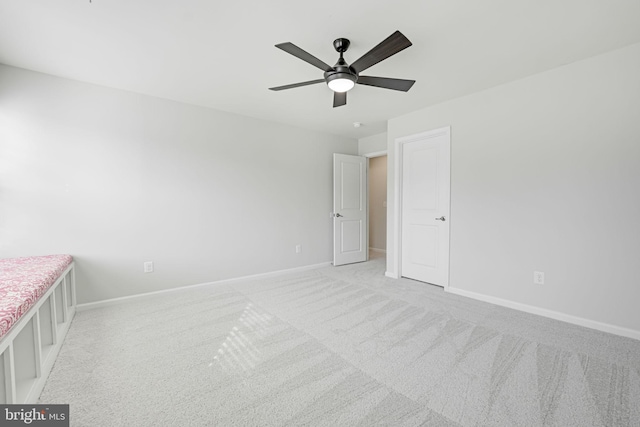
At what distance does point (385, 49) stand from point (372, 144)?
335 centimetres

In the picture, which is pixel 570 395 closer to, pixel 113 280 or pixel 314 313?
pixel 314 313

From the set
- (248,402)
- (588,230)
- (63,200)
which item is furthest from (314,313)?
(63,200)

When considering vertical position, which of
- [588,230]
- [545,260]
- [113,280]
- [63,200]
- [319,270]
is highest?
[63,200]

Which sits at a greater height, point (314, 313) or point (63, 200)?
point (63, 200)

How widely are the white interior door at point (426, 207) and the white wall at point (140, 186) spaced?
5.55 feet

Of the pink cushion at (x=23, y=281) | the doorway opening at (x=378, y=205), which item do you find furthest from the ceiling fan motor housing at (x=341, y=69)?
the doorway opening at (x=378, y=205)

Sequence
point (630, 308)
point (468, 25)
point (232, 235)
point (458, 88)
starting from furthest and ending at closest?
1. point (232, 235)
2. point (458, 88)
3. point (630, 308)
4. point (468, 25)

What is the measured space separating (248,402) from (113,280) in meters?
2.45

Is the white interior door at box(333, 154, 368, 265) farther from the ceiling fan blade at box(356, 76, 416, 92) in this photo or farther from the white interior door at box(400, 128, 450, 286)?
the ceiling fan blade at box(356, 76, 416, 92)

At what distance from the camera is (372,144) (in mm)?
5094

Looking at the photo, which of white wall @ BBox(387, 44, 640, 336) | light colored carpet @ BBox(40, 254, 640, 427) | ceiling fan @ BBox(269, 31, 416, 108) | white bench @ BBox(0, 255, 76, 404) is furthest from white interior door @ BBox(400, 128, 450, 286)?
white bench @ BBox(0, 255, 76, 404)

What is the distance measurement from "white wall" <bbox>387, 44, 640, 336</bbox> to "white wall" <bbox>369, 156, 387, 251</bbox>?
2972 mm

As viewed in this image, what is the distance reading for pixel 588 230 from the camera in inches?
95.6

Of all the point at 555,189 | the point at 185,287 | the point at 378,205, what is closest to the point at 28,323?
the point at 185,287
